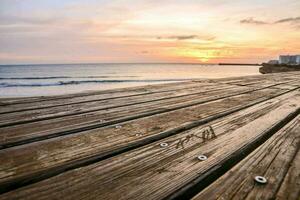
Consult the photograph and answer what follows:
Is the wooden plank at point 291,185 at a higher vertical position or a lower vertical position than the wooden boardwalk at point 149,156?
lower

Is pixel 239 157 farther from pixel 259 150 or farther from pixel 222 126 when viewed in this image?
pixel 222 126

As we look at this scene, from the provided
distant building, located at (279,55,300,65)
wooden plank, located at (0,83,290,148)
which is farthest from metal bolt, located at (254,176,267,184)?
distant building, located at (279,55,300,65)

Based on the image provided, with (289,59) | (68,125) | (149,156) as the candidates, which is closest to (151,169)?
(149,156)

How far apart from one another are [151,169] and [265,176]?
0.35 m

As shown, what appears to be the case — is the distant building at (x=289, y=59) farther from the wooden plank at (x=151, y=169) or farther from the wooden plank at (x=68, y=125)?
the wooden plank at (x=151, y=169)

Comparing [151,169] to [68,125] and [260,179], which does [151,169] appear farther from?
[68,125]

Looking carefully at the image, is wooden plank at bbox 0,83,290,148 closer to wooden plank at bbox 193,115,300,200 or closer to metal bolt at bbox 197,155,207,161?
metal bolt at bbox 197,155,207,161

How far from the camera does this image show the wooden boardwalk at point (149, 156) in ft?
1.86

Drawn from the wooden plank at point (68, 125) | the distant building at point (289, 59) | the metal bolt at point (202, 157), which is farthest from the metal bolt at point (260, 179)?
the distant building at point (289, 59)

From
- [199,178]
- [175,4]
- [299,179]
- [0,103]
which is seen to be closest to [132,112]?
[199,178]

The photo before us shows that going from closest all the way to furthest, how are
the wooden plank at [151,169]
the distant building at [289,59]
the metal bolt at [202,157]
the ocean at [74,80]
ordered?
the wooden plank at [151,169], the metal bolt at [202,157], the ocean at [74,80], the distant building at [289,59]

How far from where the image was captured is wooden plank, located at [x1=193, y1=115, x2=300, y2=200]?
0.56 m

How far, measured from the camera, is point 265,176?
645mm

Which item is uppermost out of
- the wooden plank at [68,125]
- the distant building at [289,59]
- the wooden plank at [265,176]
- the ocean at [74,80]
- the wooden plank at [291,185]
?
the distant building at [289,59]
